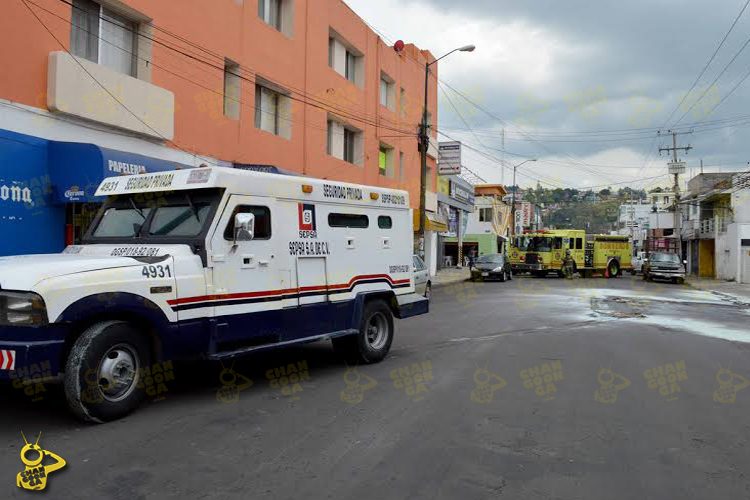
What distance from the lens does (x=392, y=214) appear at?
9.27 meters

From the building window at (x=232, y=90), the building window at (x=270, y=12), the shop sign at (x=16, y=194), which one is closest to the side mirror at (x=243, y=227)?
the shop sign at (x=16, y=194)

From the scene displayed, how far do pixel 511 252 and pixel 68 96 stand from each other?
30.5 metres

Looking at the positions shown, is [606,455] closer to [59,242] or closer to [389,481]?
[389,481]

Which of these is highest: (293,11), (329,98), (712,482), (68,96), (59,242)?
(293,11)

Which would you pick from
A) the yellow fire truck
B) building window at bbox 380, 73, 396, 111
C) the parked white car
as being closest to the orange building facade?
building window at bbox 380, 73, 396, 111

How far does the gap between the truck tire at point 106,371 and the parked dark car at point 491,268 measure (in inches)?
1072

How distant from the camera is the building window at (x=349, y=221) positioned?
7965mm

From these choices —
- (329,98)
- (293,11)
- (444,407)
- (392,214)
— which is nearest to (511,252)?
(329,98)

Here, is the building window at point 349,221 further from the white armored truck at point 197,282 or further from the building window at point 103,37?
the building window at point 103,37

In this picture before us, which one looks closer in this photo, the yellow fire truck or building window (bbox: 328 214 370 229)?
building window (bbox: 328 214 370 229)

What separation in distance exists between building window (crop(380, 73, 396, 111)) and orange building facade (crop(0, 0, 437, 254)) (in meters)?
1.24

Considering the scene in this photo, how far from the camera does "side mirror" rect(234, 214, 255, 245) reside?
623 centimetres

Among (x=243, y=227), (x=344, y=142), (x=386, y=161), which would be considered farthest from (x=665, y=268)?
(x=243, y=227)

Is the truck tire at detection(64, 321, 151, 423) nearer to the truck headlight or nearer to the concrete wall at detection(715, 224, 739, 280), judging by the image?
the truck headlight
